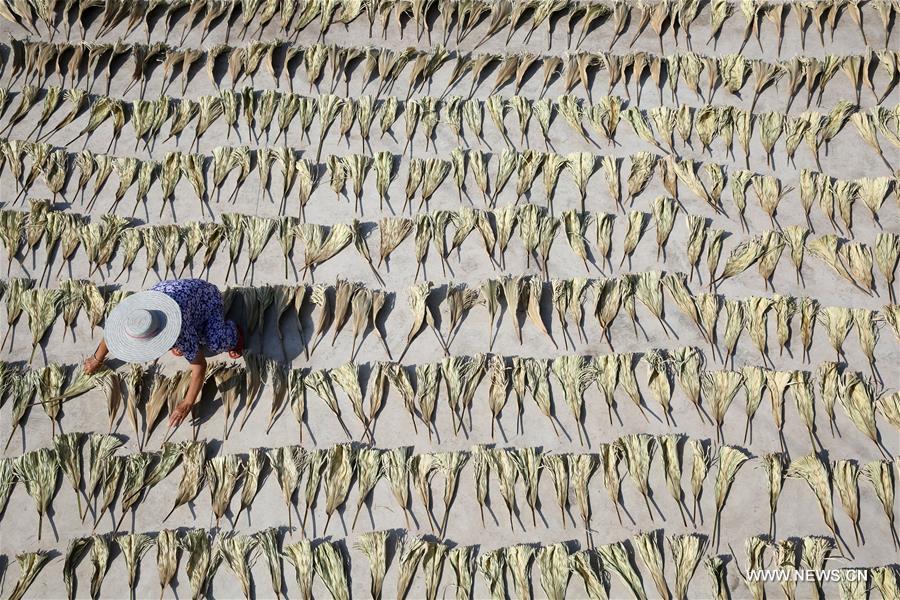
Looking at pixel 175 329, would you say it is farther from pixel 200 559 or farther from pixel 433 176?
pixel 433 176

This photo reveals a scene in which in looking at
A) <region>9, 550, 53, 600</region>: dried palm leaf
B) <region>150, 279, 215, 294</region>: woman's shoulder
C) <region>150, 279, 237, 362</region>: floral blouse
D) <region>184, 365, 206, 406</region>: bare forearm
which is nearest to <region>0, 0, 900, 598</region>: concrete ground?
<region>9, 550, 53, 600</region>: dried palm leaf

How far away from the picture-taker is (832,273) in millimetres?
3217

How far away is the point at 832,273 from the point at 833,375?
0.51 m

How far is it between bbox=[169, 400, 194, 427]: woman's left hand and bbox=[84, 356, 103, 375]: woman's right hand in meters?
0.38

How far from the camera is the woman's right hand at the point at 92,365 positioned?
9.58 ft

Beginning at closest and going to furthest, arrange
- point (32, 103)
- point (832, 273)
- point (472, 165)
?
point (832, 273), point (472, 165), point (32, 103)

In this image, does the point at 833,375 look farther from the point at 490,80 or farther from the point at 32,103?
the point at 32,103

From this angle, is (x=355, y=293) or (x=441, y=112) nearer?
(x=355, y=293)

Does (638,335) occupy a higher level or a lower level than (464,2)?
lower

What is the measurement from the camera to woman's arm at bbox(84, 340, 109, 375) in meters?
2.88

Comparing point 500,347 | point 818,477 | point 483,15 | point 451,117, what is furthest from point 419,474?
point 483,15

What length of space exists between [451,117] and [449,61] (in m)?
0.38

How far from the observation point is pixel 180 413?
111 inches

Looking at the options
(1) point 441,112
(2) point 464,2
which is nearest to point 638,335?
(1) point 441,112
